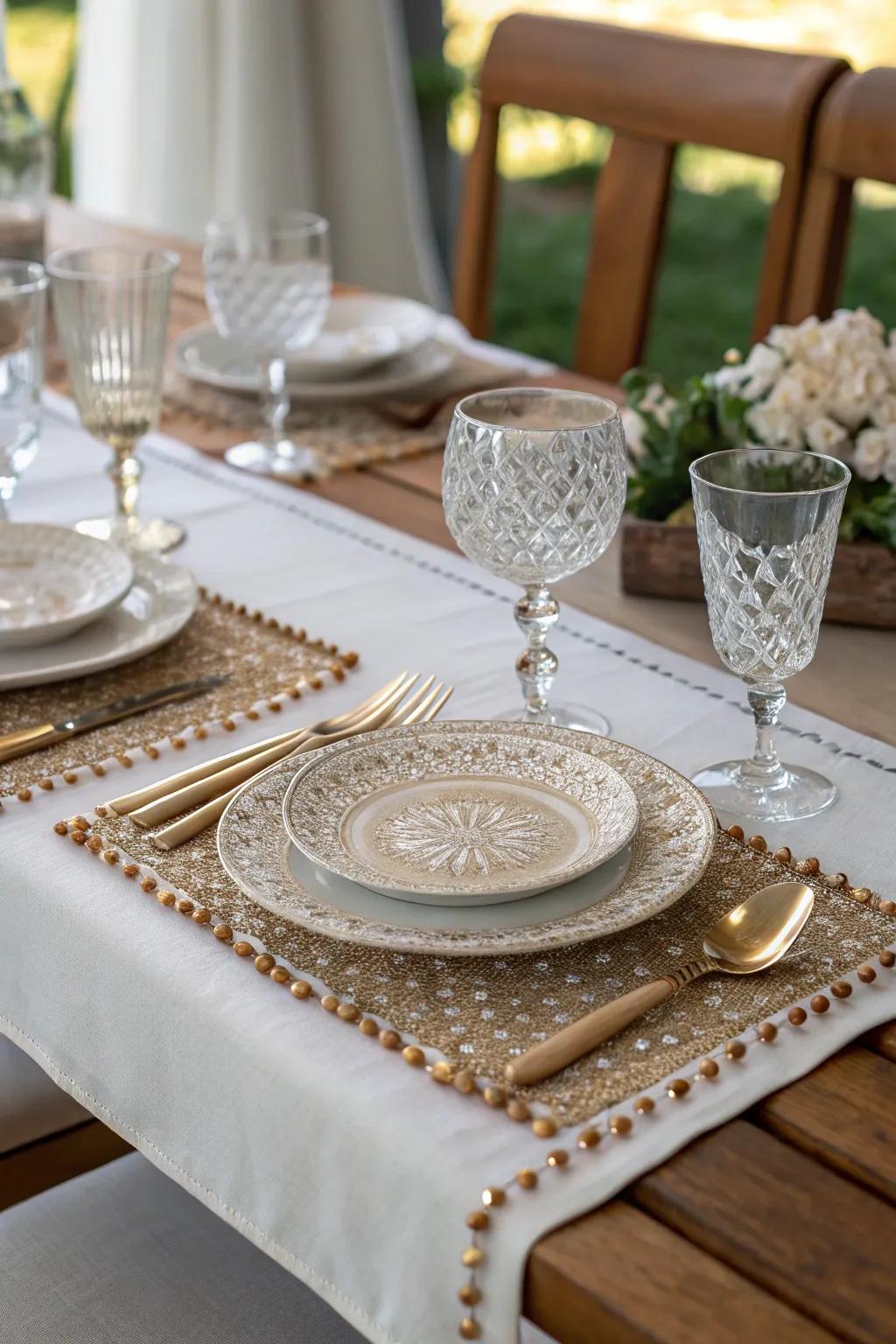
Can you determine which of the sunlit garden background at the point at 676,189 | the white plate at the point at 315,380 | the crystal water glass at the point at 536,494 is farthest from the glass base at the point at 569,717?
the sunlit garden background at the point at 676,189

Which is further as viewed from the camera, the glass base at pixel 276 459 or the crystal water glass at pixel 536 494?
the glass base at pixel 276 459

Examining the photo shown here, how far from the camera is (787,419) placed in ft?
3.37

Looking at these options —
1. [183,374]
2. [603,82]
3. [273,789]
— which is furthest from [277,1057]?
[603,82]

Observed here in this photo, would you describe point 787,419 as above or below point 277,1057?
above

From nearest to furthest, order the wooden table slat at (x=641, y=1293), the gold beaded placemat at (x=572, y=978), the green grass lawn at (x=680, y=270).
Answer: the wooden table slat at (x=641, y=1293) < the gold beaded placemat at (x=572, y=978) < the green grass lawn at (x=680, y=270)

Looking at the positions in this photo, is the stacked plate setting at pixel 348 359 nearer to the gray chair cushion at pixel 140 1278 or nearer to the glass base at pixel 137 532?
the glass base at pixel 137 532

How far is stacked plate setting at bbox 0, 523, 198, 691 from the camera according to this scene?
92 centimetres

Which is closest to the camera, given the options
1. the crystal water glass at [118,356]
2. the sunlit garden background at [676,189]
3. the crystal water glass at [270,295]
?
the crystal water glass at [118,356]

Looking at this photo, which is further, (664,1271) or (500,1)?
(500,1)

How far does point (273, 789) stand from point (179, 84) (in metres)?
2.38

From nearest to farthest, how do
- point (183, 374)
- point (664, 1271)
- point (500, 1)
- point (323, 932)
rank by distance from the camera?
point (664, 1271), point (323, 932), point (183, 374), point (500, 1)

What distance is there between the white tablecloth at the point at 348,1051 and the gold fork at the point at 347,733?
2 cm

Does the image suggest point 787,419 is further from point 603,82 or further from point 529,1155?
point 603,82

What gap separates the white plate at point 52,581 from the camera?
0.93 metres
